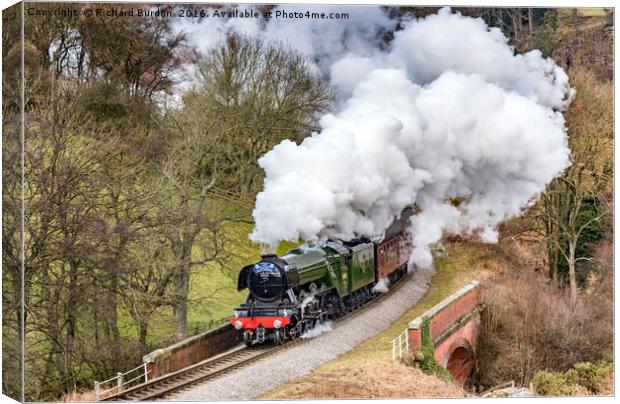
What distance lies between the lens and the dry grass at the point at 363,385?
661 inches

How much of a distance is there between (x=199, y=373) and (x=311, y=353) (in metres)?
1.90

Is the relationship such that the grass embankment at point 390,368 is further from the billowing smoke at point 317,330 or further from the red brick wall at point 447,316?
the billowing smoke at point 317,330

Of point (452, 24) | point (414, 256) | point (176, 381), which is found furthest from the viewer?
point (414, 256)

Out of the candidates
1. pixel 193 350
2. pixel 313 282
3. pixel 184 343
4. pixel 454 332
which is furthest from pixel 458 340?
pixel 184 343

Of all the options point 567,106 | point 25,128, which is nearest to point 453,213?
point 567,106

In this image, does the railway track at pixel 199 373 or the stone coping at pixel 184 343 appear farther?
the stone coping at pixel 184 343

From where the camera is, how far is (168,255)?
57.3 ft

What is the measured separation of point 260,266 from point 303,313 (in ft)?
3.59

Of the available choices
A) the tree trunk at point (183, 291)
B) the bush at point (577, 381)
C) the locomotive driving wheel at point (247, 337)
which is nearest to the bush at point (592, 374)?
the bush at point (577, 381)

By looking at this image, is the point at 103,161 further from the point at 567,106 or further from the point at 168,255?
the point at 567,106

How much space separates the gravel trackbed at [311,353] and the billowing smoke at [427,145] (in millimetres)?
730

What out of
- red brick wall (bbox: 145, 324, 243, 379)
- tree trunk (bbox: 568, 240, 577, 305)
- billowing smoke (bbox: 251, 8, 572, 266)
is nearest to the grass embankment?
billowing smoke (bbox: 251, 8, 572, 266)

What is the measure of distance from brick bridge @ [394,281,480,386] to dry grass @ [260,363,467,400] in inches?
25.8

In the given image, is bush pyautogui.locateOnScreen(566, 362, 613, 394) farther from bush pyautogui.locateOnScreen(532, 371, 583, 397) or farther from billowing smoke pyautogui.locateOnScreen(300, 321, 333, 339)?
billowing smoke pyautogui.locateOnScreen(300, 321, 333, 339)
